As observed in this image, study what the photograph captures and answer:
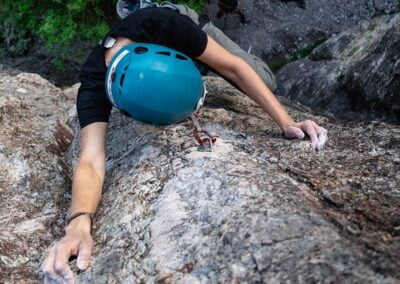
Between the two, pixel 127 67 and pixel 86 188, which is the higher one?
Answer: pixel 127 67

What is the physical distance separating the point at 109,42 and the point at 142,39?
0.24m

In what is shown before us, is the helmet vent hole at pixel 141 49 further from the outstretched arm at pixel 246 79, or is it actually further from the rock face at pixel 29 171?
the rock face at pixel 29 171

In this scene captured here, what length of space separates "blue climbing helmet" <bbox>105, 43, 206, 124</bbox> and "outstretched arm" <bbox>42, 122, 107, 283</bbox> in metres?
0.39

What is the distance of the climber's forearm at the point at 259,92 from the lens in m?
3.86

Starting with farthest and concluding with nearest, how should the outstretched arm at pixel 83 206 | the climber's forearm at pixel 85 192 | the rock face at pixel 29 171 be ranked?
the rock face at pixel 29 171
the climber's forearm at pixel 85 192
the outstretched arm at pixel 83 206

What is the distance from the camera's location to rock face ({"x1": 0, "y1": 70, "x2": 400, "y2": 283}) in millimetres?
2387

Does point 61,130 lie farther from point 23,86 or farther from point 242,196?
point 242,196

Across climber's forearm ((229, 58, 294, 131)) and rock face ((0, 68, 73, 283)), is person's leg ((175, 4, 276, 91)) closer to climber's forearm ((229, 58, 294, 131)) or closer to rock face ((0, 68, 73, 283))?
climber's forearm ((229, 58, 294, 131))

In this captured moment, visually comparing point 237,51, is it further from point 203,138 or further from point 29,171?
point 29,171

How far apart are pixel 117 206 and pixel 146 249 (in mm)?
539

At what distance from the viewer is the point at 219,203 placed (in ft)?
9.44

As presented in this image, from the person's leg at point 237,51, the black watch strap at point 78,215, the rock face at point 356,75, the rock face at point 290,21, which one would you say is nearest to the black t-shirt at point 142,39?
the black watch strap at point 78,215

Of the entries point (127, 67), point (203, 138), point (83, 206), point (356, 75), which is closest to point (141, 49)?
point (127, 67)

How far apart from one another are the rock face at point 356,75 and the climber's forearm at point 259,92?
70.0 inches
